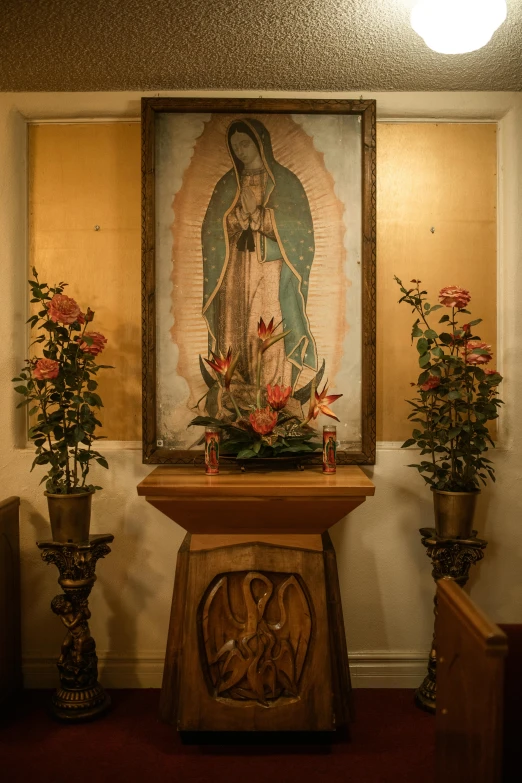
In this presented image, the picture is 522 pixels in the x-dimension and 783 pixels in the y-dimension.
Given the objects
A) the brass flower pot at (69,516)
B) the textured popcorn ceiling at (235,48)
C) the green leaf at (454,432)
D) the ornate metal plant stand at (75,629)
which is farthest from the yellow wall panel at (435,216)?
the ornate metal plant stand at (75,629)

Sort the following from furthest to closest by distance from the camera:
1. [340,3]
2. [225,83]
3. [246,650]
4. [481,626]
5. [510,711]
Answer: [225,83]
[246,650]
[340,3]
[510,711]
[481,626]

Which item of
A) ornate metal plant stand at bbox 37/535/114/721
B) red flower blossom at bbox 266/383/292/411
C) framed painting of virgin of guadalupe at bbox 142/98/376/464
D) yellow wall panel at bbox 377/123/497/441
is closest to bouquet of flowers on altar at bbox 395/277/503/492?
yellow wall panel at bbox 377/123/497/441

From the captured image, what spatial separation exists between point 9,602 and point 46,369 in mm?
1081

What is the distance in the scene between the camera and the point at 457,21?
228cm

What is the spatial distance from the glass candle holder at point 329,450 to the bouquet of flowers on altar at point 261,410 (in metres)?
0.06

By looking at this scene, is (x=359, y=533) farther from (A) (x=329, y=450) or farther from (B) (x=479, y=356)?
(B) (x=479, y=356)

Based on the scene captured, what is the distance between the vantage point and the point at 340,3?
239 cm

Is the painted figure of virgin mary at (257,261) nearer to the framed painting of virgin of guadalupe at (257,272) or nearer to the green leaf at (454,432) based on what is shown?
the framed painting of virgin of guadalupe at (257,272)

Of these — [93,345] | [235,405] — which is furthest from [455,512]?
[93,345]

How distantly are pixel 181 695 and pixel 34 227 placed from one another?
212 centimetres

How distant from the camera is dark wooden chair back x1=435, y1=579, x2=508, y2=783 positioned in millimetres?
1339

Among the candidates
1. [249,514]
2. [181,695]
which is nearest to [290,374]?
[249,514]

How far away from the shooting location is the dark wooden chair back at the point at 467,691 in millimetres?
1339

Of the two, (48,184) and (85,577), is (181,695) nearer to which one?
(85,577)
